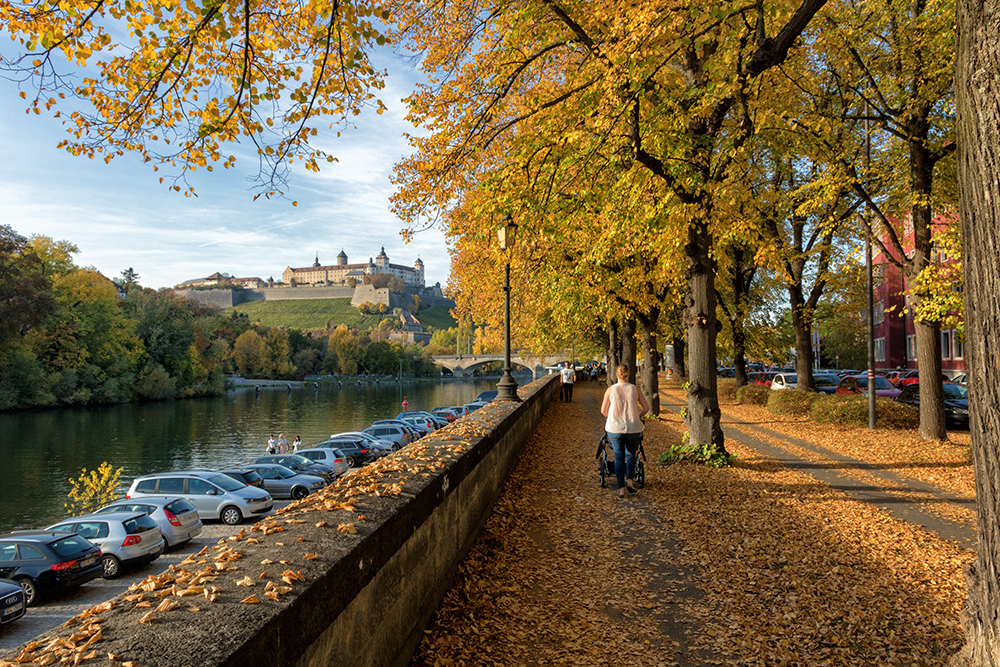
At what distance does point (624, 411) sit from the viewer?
8352 mm

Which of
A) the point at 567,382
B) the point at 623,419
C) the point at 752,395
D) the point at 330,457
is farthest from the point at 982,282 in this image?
the point at 330,457

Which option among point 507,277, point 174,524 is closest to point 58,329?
point 174,524

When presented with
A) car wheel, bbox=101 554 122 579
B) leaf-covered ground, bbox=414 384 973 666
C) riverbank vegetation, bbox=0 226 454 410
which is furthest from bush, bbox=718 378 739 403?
riverbank vegetation, bbox=0 226 454 410

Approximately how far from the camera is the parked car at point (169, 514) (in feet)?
56.1

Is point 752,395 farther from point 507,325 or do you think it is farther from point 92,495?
point 92,495

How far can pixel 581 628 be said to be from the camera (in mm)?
4512

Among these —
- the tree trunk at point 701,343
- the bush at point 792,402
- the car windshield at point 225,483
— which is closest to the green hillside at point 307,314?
the car windshield at point 225,483

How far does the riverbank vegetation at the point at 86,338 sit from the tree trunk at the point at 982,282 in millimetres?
62758

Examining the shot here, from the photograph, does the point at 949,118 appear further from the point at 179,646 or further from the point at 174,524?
the point at 174,524

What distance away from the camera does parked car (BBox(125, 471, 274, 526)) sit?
20.1 m

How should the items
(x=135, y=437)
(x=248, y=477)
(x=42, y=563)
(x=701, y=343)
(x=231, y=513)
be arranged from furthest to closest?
(x=135, y=437)
(x=248, y=477)
(x=231, y=513)
(x=42, y=563)
(x=701, y=343)

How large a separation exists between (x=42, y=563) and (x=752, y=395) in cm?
2450

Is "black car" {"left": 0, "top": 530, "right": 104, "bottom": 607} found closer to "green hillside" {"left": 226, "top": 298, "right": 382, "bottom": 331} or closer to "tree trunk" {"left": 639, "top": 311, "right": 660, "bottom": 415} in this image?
"tree trunk" {"left": 639, "top": 311, "right": 660, "bottom": 415}

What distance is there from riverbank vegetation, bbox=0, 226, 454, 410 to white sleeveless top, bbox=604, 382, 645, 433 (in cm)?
5850
